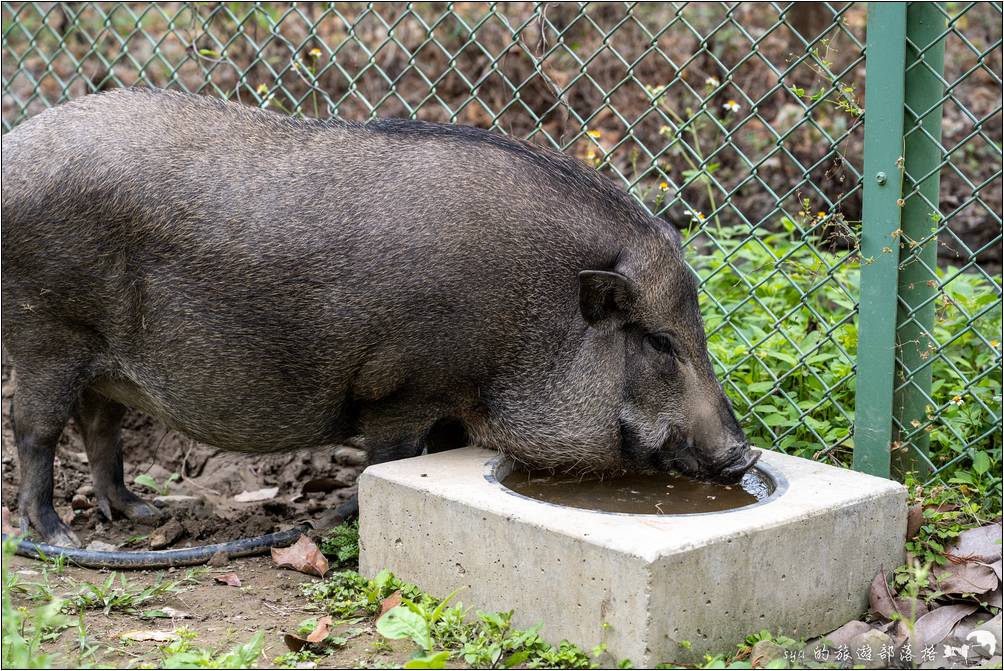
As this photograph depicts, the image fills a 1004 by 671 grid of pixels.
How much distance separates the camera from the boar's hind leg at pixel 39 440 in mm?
4020

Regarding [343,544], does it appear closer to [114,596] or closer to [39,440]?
[114,596]

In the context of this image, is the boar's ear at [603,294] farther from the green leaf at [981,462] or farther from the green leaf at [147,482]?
the green leaf at [147,482]

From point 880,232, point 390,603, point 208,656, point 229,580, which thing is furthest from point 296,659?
point 880,232

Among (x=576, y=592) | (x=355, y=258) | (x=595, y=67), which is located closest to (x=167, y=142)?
(x=355, y=258)

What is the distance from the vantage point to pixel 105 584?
3.68 metres

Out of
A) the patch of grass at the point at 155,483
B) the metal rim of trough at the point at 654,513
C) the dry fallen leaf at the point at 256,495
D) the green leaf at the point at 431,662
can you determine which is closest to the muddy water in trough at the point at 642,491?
the metal rim of trough at the point at 654,513

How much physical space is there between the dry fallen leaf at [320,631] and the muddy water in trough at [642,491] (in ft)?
2.37

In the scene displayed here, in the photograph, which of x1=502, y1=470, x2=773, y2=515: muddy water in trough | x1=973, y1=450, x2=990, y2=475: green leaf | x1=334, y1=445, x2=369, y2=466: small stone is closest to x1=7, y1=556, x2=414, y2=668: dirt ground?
x1=502, y1=470, x2=773, y2=515: muddy water in trough

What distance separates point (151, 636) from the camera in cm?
335

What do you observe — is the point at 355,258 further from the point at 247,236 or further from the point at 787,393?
the point at 787,393

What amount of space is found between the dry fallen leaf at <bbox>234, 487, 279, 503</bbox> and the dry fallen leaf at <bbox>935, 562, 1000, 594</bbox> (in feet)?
8.49

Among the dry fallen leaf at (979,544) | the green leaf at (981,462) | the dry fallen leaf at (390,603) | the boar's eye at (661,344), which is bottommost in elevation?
the dry fallen leaf at (390,603)

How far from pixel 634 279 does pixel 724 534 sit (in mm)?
927

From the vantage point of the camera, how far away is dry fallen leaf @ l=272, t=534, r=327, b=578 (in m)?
3.91
